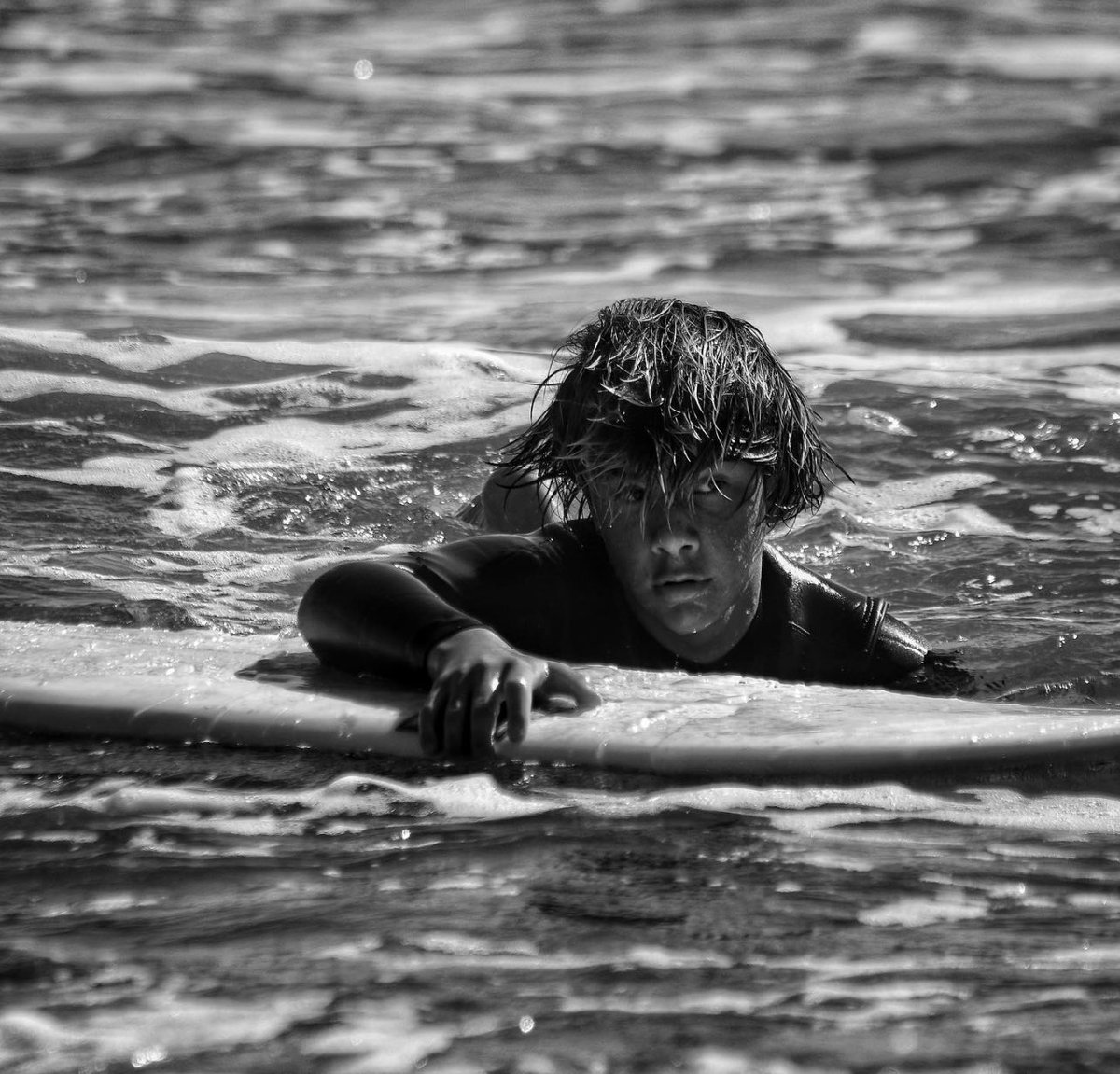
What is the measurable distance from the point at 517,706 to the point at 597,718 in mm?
200

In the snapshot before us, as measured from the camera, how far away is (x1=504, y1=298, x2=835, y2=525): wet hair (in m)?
3.18

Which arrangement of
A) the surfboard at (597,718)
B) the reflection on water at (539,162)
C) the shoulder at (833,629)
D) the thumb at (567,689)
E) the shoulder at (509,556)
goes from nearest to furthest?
the surfboard at (597,718) → the thumb at (567,689) → the shoulder at (509,556) → the shoulder at (833,629) → the reflection on water at (539,162)

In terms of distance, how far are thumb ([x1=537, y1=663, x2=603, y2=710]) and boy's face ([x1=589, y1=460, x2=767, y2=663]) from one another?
323 mm

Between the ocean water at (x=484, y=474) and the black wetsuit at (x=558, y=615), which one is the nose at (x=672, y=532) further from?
the ocean water at (x=484, y=474)

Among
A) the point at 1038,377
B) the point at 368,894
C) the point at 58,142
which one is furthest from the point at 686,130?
the point at 368,894

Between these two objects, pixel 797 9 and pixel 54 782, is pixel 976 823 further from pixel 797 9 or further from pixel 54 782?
pixel 797 9

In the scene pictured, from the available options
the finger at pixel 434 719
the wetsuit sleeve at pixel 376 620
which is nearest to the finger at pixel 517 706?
the finger at pixel 434 719

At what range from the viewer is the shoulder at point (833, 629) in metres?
3.55

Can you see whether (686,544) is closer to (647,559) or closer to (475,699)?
(647,559)

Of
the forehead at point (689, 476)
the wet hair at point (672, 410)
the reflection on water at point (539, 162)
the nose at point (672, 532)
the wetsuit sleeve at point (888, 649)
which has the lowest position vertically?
the wetsuit sleeve at point (888, 649)

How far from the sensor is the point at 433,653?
116 inches

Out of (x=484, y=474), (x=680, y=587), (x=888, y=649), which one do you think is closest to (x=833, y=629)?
A: (x=888, y=649)

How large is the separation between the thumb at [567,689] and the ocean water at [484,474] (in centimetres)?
27

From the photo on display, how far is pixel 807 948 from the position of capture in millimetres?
2033
